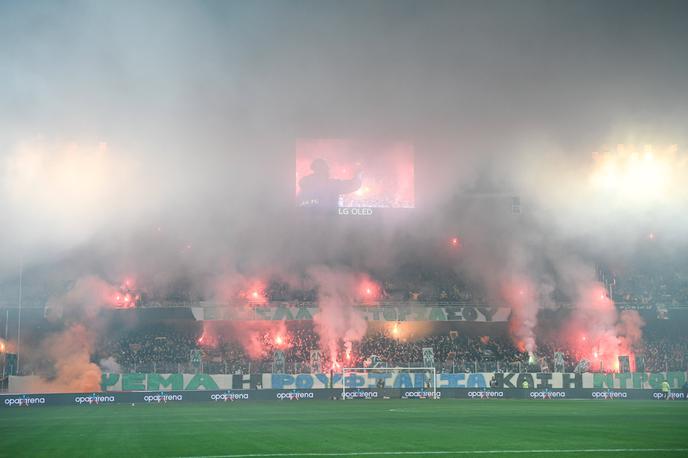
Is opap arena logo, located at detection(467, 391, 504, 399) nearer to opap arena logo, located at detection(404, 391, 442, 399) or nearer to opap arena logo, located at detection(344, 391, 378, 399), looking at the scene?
opap arena logo, located at detection(404, 391, 442, 399)

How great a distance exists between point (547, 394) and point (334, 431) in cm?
2887

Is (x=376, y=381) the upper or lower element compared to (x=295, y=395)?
upper

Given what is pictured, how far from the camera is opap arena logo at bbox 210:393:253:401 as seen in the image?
46625 mm

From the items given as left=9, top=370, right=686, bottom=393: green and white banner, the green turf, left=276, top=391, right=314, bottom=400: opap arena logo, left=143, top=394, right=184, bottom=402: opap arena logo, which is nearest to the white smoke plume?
left=9, top=370, right=686, bottom=393: green and white banner

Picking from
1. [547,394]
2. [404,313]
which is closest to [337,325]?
[404,313]

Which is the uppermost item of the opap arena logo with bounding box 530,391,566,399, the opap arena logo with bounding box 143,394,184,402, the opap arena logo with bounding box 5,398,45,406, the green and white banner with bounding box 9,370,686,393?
the green and white banner with bounding box 9,370,686,393

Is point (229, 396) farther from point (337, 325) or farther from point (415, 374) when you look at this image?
point (337, 325)

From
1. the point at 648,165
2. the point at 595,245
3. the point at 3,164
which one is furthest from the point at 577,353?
the point at 3,164

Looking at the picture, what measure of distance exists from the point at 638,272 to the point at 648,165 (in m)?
12.1

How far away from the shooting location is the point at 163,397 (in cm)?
4544

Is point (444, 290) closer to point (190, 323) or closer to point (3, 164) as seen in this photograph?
point (190, 323)

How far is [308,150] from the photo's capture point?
60.2 m

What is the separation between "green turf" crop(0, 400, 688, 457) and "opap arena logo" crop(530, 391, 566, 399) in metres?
13.7

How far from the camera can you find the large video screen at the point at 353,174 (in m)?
60.2
